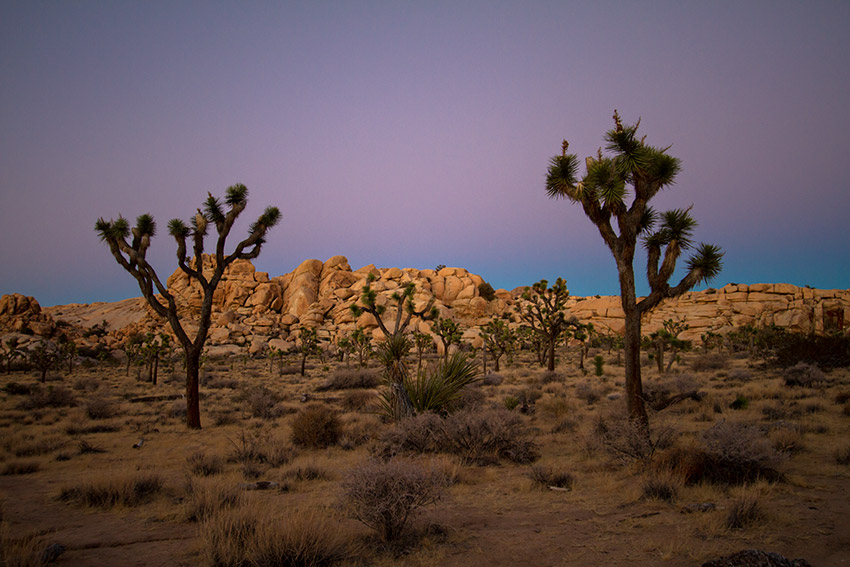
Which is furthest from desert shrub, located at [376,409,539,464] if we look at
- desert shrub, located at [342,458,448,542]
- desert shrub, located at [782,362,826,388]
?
desert shrub, located at [782,362,826,388]

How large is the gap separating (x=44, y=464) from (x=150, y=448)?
215 centimetres

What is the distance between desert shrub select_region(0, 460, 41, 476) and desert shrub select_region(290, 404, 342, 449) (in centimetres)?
524

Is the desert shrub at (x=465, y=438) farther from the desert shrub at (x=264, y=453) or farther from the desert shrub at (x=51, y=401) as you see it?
the desert shrub at (x=51, y=401)

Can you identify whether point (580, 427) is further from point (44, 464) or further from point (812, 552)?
point (44, 464)

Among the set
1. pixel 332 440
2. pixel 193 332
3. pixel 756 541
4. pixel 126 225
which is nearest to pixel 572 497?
pixel 756 541

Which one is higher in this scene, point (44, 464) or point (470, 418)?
point (470, 418)

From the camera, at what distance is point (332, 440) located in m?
11.2

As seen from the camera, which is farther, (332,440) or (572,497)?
(332,440)

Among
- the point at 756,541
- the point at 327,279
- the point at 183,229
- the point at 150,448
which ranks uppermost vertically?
the point at 327,279

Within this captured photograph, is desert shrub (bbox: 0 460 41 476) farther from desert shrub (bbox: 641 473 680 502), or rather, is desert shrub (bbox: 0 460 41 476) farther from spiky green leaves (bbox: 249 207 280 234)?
desert shrub (bbox: 641 473 680 502)

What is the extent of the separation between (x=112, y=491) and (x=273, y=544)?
4.24 metres

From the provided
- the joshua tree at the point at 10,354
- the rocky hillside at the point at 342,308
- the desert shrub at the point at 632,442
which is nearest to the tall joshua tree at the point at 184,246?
the desert shrub at the point at 632,442

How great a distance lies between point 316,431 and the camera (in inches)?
437

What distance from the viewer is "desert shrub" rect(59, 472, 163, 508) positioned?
6.78m
